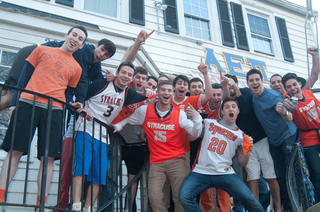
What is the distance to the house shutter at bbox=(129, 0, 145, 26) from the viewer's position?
253 inches

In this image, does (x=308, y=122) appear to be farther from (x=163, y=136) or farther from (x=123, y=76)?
(x=123, y=76)

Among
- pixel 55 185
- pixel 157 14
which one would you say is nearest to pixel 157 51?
pixel 157 14

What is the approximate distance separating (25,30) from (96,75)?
2161mm

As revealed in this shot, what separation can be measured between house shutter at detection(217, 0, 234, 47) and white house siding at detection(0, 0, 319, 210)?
5.8 inches

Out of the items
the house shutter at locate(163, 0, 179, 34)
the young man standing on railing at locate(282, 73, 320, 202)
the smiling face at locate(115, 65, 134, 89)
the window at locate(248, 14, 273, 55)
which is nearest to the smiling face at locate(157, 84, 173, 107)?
the smiling face at locate(115, 65, 134, 89)

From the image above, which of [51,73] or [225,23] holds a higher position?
[225,23]

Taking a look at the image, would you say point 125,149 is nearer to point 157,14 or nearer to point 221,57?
point 157,14

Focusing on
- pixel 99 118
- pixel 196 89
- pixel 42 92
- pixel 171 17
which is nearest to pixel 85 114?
pixel 99 118

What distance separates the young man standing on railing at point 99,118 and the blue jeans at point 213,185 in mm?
1000

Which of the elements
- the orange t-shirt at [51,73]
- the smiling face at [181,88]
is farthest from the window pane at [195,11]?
the orange t-shirt at [51,73]

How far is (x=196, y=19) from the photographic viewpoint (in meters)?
7.86

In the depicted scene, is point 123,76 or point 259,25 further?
point 259,25

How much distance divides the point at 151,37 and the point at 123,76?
3.61m

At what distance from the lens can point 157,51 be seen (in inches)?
258
